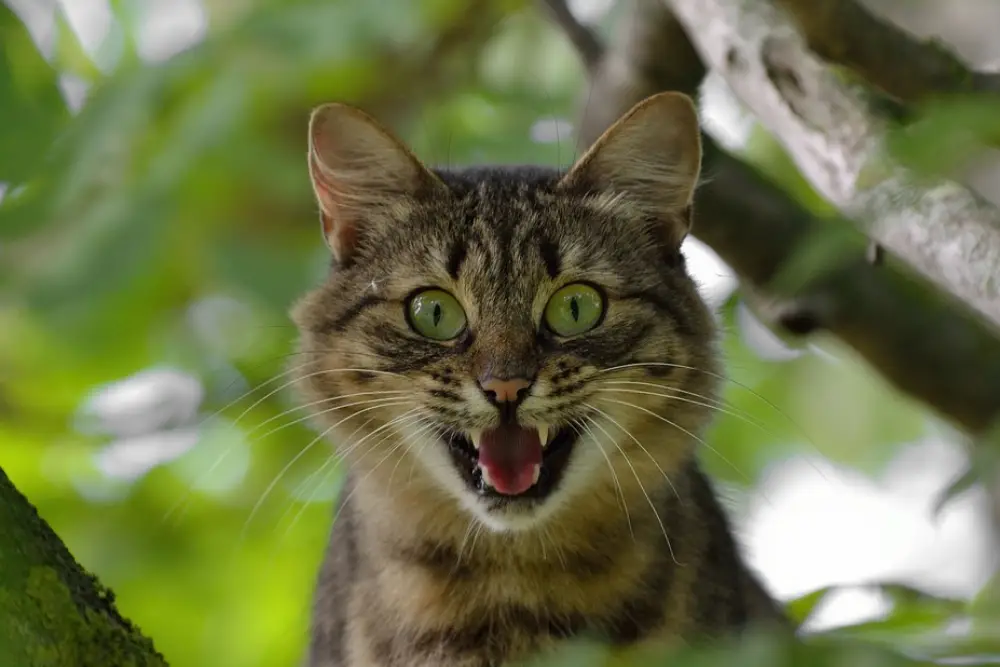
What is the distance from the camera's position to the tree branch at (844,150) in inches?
65.7

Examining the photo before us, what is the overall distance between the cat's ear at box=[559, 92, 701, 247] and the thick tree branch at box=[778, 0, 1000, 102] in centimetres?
31

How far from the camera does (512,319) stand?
2463 mm

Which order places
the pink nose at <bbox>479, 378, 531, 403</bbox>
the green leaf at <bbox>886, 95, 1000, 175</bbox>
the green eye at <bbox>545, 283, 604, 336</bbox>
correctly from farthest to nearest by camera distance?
1. the green eye at <bbox>545, 283, 604, 336</bbox>
2. the pink nose at <bbox>479, 378, 531, 403</bbox>
3. the green leaf at <bbox>886, 95, 1000, 175</bbox>

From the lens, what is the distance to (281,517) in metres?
3.38

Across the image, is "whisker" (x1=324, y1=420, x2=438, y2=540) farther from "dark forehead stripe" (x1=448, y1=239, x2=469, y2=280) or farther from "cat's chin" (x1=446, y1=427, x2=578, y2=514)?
"dark forehead stripe" (x1=448, y1=239, x2=469, y2=280)

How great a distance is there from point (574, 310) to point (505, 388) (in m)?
0.33

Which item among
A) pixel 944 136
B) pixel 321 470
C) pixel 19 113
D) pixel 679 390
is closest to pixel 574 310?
pixel 679 390

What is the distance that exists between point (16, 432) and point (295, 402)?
1.04 m

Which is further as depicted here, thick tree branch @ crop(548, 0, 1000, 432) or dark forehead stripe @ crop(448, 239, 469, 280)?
thick tree branch @ crop(548, 0, 1000, 432)

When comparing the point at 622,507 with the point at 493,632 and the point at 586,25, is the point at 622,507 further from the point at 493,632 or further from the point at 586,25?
the point at 586,25

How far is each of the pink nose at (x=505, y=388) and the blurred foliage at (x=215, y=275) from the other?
1.92 ft

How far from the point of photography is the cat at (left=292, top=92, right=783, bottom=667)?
2.42 metres

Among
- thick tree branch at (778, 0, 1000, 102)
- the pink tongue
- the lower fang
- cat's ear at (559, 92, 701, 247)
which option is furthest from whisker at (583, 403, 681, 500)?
thick tree branch at (778, 0, 1000, 102)

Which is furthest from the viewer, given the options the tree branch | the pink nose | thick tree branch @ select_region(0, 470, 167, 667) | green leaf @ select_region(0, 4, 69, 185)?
the pink nose
